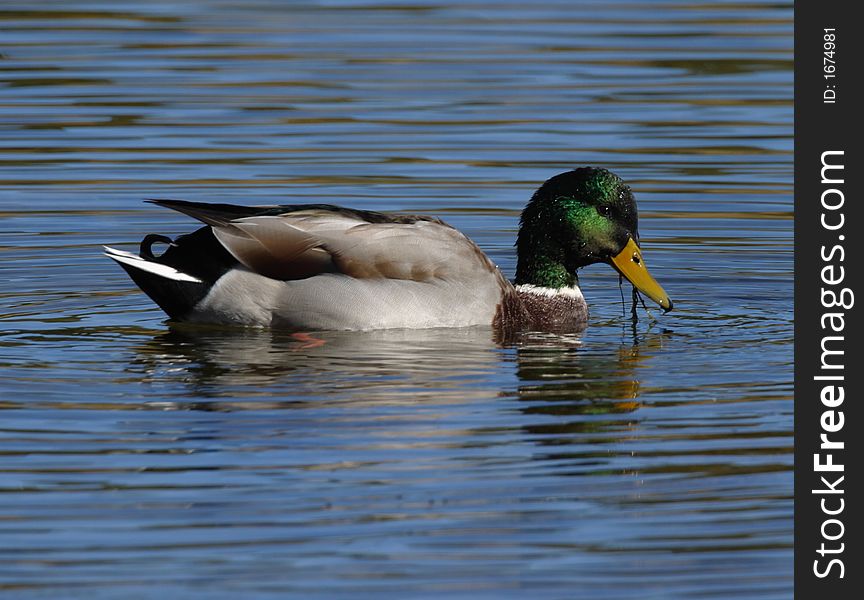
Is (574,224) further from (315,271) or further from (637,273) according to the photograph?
(315,271)

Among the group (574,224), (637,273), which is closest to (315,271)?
(574,224)

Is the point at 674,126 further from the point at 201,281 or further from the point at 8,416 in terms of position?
the point at 8,416

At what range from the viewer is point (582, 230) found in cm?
1199

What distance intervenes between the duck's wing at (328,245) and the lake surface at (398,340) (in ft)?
1.49

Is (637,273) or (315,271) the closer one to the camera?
(315,271)

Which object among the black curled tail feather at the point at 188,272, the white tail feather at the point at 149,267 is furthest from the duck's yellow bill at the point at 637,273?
the white tail feather at the point at 149,267

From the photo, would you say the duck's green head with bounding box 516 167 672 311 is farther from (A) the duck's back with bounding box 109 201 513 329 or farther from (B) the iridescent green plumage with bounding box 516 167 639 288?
(A) the duck's back with bounding box 109 201 513 329

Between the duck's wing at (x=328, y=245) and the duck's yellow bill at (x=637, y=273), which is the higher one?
the duck's wing at (x=328, y=245)

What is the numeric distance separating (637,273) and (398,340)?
1.70 meters

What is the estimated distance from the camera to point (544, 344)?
11.4 m

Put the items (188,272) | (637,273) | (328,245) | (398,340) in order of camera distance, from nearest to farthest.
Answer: (398,340) < (328,245) < (188,272) < (637,273)

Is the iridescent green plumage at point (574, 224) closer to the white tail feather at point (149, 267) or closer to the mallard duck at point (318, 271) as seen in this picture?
the mallard duck at point (318, 271)

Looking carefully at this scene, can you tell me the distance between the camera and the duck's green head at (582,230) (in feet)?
39.1

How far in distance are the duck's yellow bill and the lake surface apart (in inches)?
6.1
